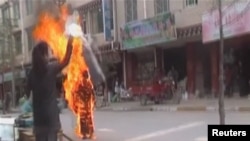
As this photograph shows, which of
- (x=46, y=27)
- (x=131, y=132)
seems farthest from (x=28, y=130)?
(x=131, y=132)

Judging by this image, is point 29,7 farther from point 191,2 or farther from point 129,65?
point 129,65

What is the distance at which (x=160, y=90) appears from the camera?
2161cm

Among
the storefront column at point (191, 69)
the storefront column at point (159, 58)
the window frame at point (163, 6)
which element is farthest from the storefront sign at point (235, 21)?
the storefront column at point (159, 58)

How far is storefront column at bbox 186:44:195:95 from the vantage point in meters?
23.0

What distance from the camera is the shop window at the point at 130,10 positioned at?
26.6 metres

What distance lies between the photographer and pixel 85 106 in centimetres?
1014

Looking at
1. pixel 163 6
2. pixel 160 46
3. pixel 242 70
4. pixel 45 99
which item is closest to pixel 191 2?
pixel 163 6

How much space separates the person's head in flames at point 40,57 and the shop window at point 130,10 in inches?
859

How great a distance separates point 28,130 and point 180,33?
15.5 m

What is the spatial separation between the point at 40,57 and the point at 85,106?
539 centimetres

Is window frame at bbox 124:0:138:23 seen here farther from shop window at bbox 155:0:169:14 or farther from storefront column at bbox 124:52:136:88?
storefront column at bbox 124:52:136:88

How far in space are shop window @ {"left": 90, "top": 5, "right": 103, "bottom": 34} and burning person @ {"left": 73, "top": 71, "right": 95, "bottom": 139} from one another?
16214 mm

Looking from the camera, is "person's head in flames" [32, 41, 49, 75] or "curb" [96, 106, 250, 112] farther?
"curb" [96, 106, 250, 112]

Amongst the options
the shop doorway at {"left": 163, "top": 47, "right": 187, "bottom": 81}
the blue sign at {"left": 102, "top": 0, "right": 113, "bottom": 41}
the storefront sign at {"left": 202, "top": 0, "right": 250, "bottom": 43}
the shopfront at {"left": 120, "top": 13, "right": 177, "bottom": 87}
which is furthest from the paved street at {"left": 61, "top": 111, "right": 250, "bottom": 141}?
the blue sign at {"left": 102, "top": 0, "right": 113, "bottom": 41}
